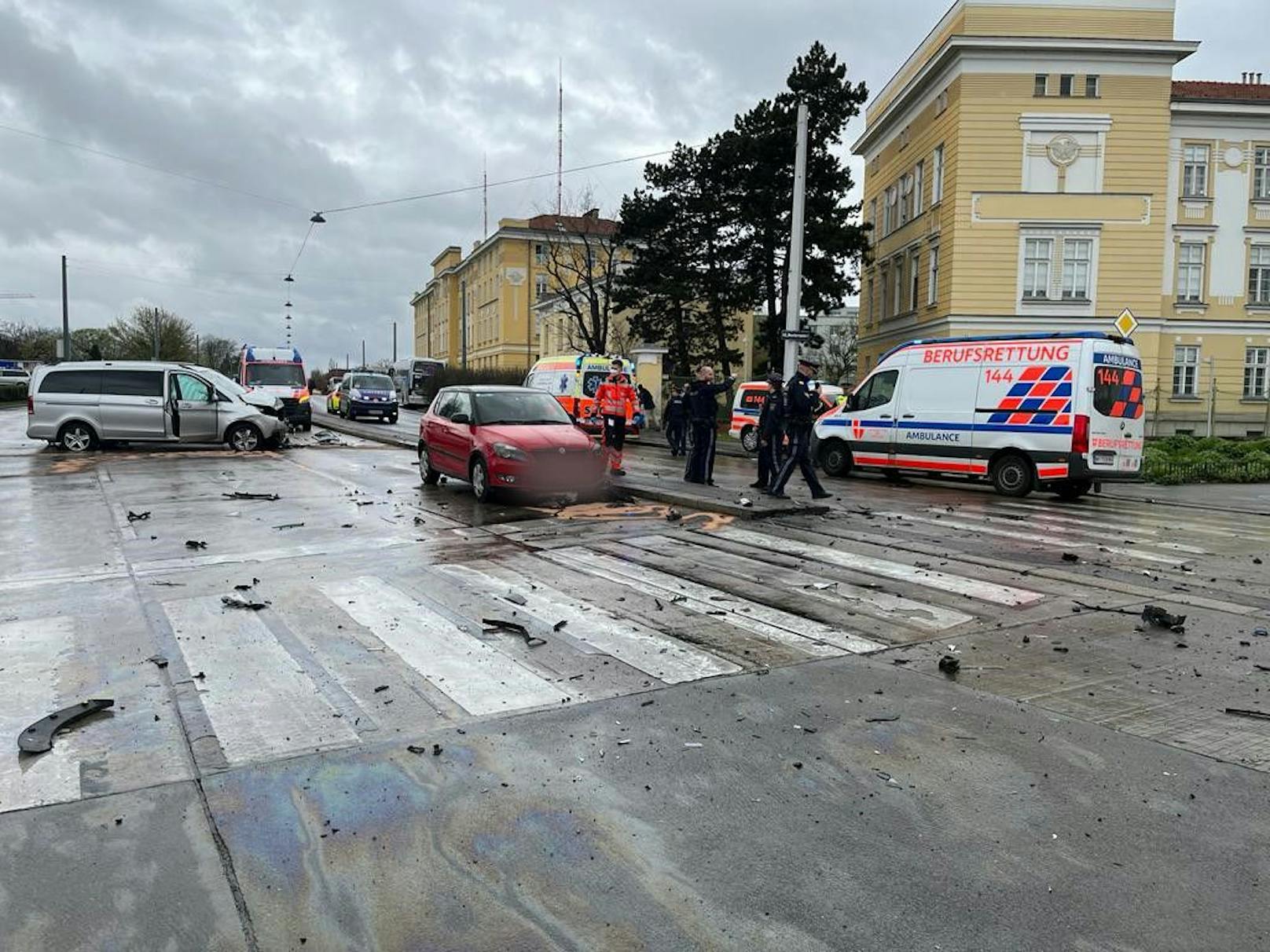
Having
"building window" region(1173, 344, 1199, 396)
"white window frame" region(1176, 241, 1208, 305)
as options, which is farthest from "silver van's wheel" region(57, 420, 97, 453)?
"white window frame" region(1176, 241, 1208, 305)

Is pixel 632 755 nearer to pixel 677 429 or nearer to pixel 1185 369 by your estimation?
pixel 677 429

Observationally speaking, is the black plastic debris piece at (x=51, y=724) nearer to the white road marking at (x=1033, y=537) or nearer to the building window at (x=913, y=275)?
the white road marking at (x=1033, y=537)

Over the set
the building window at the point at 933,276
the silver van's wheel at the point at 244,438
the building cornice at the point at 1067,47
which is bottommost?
the silver van's wheel at the point at 244,438

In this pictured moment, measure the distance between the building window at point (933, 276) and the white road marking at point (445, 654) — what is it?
3634 centimetres

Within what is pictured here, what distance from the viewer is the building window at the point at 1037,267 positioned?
37469 millimetres

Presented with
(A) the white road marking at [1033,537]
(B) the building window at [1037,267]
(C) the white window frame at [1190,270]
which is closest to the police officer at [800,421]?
(A) the white road marking at [1033,537]

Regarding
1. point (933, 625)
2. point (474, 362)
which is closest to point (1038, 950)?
point (933, 625)

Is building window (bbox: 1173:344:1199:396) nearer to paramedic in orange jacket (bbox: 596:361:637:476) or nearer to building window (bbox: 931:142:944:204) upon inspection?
building window (bbox: 931:142:944:204)

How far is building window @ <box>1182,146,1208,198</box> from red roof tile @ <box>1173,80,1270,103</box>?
2188 mm

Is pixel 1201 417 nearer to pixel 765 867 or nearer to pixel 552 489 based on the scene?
pixel 552 489

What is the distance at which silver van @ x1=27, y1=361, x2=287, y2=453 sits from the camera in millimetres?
19859

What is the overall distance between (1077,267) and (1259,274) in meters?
11.2

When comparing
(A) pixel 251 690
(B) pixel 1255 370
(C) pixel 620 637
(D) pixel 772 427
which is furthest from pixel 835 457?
(B) pixel 1255 370

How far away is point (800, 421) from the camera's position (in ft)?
42.0
